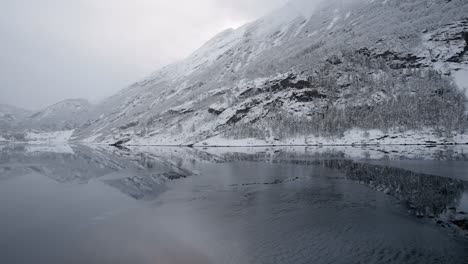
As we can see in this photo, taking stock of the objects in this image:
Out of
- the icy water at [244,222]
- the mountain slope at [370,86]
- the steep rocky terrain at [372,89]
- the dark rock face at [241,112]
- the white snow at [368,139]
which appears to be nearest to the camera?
the icy water at [244,222]

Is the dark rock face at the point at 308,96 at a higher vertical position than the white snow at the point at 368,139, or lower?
higher

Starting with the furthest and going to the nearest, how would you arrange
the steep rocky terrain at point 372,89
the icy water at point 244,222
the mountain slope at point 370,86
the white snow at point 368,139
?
the mountain slope at point 370,86
the steep rocky terrain at point 372,89
the white snow at point 368,139
the icy water at point 244,222

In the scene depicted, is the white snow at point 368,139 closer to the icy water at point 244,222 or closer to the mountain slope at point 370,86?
the mountain slope at point 370,86

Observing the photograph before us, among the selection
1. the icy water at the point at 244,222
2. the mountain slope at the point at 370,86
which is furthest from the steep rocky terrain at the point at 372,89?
the icy water at the point at 244,222

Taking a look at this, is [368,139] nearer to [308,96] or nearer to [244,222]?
[308,96]

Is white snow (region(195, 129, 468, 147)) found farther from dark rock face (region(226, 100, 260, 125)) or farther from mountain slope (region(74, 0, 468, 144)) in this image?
dark rock face (region(226, 100, 260, 125))

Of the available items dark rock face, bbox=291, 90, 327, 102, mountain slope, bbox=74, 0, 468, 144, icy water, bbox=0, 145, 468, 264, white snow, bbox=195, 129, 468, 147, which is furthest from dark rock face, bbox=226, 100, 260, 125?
icy water, bbox=0, 145, 468, 264

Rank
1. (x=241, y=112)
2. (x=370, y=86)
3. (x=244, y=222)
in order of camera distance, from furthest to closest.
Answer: (x=241, y=112) < (x=370, y=86) < (x=244, y=222)

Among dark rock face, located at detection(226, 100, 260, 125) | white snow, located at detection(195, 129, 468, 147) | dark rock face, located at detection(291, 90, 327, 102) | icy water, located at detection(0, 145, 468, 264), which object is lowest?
icy water, located at detection(0, 145, 468, 264)

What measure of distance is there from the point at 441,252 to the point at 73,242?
66.3 ft

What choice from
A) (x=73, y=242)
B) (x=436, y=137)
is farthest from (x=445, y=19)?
(x=73, y=242)

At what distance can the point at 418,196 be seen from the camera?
79.2 ft

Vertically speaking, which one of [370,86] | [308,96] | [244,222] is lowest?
[244,222]

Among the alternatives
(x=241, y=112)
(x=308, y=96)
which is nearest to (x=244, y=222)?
(x=308, y=96)
